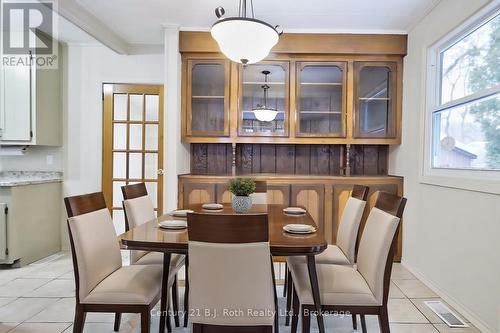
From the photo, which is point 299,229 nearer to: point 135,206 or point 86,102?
point 135,206

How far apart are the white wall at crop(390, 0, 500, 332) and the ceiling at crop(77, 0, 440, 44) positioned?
29 cm

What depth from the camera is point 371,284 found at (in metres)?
1.63

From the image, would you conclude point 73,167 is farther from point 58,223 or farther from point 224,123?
point 224,123

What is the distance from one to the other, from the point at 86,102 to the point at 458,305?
4410mm

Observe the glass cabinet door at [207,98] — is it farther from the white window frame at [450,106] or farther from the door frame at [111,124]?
the white window frame at [450,106]

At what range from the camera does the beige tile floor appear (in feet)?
6.95

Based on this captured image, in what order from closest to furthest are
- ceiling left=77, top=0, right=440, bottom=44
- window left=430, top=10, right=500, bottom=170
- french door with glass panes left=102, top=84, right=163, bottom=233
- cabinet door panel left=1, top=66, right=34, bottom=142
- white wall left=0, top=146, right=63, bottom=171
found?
window left=430, top=10, right=500, bottom=170 < ceiling left=77, top=0, right=440, bottom=44 < cabinet door panel left=1, top=66, right=34, bottom=142 < white wall left=0, top=146, right=63, bottom=171 < french door with glass panes left=102, top=84, right=163, bottom=233

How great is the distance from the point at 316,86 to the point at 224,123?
45.3 inches

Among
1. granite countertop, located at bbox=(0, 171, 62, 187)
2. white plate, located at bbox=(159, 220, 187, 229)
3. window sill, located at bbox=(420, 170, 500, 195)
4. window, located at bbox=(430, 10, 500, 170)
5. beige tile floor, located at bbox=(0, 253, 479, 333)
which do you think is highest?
window, located at bbox=(430, 10, 500, 170)

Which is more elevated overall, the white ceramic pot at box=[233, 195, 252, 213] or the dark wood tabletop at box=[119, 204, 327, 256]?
the white ceramic pot at box=[233, 195, 252, 213]

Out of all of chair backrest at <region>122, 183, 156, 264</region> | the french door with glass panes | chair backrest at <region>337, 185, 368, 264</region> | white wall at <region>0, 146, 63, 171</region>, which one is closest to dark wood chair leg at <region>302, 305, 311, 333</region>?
chair backrest at <region>337, 185, 368, 264</region>

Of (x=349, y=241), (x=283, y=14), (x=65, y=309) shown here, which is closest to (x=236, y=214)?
(x=349, y=241)

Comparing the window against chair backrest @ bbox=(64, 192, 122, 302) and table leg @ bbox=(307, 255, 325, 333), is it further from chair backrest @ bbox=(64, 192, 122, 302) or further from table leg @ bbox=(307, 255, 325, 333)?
chair backrest @ bbox=(64, 192, 122, 302)

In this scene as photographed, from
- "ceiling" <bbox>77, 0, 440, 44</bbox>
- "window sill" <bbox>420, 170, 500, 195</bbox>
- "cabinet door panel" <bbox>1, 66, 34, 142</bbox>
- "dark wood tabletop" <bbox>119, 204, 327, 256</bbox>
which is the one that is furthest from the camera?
"cabinet door panel" <bbox>1, 66, 34, 142</bbox>
